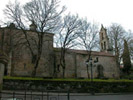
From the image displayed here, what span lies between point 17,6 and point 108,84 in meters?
20.3

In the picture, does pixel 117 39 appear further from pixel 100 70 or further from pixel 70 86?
pixel 70 86

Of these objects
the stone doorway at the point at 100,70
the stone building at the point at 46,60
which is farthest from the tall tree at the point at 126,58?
the stone doorway at the point at 100,70

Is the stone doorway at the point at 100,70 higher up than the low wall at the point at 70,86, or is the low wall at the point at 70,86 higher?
the stone doorway at the point at 100,70

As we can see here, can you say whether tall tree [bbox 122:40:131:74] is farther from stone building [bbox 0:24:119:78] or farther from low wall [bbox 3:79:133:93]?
low wall [bbox 3:79:133:93]

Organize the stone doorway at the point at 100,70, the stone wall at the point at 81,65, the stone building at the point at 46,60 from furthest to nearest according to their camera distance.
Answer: the stone doorway at the point at 100,70
the stone wall at the point at 81,65
the stone building at the point at 46,60

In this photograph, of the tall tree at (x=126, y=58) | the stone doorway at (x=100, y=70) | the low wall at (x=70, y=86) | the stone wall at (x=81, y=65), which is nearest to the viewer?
the low wall at (x=70, y=86)

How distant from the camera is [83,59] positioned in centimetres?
3884

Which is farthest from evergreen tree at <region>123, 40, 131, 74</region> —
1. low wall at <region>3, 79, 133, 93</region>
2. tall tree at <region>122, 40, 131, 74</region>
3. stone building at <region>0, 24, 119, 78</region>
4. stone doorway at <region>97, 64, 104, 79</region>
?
low wall at <region>3, 79, 133, 93</region>

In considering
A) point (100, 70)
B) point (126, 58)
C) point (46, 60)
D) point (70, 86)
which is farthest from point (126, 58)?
point (70, 86)

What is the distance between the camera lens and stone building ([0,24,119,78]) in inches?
1100

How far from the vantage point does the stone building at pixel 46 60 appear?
27.9 metres

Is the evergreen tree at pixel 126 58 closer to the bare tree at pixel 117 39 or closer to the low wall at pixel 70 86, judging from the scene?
the bare tree at pixel 117 39

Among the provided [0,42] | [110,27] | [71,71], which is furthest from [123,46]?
[0,42]

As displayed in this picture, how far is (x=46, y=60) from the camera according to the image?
109 ft
